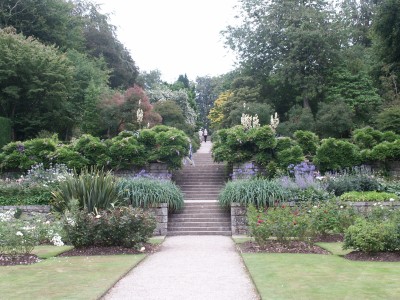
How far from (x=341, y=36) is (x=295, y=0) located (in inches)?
170

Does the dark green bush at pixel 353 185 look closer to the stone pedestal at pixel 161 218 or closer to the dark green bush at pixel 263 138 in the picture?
the dark green bush at pixel 263 138

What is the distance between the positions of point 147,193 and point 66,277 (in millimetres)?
7036

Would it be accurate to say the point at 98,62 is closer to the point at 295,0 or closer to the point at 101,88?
the point at 101,88

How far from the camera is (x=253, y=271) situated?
26.4 ft

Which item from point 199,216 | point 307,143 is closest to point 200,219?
point 199,216

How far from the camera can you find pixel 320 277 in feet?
24.6

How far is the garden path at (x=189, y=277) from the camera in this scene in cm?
663

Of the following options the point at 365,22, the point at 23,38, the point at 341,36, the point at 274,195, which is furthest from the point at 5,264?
the point at 365,22

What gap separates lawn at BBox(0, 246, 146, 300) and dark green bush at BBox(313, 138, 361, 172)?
1120 centimetres

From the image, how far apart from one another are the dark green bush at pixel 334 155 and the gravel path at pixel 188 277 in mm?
9166

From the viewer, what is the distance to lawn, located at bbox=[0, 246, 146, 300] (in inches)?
258

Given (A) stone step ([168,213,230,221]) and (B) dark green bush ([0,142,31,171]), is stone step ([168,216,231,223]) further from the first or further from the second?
(B) dark green bush ([0,142,31,171])

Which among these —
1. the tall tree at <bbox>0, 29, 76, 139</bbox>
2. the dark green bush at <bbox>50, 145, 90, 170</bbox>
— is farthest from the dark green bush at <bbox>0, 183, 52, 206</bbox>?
the tall tree at <bbox>0, 29, 76, 139</bbox>

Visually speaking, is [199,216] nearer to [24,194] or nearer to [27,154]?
[24,194]
